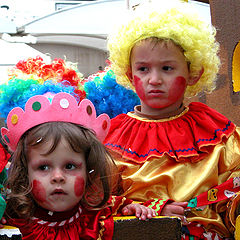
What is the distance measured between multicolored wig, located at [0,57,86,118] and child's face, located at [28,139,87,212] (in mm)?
493

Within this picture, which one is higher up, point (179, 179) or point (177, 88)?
point (177, 88)

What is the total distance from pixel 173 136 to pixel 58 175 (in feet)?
2.27

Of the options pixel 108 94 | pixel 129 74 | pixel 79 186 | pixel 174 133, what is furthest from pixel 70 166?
pixel 108 94

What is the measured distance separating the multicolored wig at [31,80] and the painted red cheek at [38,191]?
567 mm

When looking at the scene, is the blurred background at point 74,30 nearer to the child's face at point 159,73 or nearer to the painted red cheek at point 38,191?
the child's face at point 159,73

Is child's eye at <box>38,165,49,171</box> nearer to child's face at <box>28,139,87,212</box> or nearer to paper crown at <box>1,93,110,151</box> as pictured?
child's face at <box>28,139,87,212</box>

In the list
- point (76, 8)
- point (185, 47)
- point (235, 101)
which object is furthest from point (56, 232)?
point (76, 8)

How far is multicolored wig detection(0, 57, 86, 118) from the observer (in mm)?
2053

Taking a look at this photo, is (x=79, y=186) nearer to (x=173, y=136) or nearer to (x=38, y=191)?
(x=38, y=191)

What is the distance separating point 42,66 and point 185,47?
29.6 inches

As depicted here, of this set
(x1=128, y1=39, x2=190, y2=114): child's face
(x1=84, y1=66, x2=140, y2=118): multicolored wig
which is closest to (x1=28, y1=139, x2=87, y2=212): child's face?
(x1=128, y1=39, x2=190, y2=114): child's face

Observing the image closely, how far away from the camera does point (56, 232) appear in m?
1.53

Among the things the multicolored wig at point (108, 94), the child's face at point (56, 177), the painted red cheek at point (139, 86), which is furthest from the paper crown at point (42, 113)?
the multicolored wig at point (108, 94)

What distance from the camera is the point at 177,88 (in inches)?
78.5
